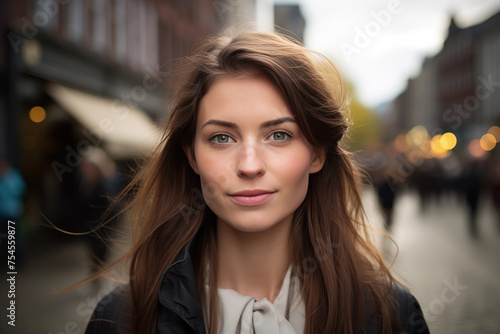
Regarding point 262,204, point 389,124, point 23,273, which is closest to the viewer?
point 262,204

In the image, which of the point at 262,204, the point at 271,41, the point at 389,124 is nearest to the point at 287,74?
the point at 271,41

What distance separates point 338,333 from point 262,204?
581 millimetres

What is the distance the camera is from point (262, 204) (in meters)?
1.72

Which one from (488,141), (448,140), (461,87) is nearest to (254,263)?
(488,141)

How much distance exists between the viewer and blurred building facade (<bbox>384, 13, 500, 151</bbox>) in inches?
1592

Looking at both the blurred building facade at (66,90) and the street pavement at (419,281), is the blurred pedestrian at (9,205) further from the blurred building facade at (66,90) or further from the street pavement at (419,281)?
the blurred building facade at (66,90)

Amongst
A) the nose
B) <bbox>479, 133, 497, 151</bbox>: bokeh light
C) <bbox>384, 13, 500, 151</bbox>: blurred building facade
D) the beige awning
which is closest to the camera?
the nose

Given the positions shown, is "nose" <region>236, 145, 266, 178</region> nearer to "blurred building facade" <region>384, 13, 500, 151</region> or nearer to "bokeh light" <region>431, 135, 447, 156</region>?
"blurred building facade" <region>384, 13, 500, 151</region>

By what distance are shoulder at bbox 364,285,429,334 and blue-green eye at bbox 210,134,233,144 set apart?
3.13ft

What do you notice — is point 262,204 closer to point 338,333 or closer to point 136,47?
point 338,333

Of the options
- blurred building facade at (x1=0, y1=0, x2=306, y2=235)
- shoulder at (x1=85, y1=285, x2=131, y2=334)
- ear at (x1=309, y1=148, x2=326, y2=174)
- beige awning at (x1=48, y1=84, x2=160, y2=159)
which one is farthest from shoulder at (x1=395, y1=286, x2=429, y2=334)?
beige awning at (x1=48, y1=84, x2=160, y2=159)

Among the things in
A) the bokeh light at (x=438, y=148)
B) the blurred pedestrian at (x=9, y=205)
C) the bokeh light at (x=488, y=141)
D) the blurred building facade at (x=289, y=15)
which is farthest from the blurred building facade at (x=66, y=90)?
the blurred building facade at (x=289, y=15)

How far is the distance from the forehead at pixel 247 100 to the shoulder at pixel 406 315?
2.96 ft

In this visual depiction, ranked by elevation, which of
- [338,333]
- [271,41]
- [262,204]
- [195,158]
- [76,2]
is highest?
[76,2]
